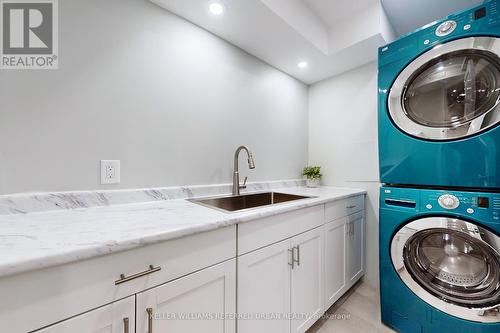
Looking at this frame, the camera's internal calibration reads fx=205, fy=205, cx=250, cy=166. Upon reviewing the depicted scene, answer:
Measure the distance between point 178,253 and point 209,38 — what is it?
1.51 meters

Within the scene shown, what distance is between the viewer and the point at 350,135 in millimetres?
2109

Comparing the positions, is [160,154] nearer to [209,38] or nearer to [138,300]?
[138,300]

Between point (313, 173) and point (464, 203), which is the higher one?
point (313, 173)

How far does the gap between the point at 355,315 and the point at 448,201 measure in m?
1.05

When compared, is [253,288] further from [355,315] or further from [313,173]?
[313,173]

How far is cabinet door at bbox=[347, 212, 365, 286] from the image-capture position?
1737 millimetres

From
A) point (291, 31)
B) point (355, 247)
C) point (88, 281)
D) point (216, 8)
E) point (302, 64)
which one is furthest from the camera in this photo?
point (302, 64)

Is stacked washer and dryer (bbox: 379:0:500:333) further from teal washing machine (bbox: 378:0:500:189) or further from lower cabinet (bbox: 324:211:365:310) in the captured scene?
lower cabinet (bbox: 324:211:365:310)

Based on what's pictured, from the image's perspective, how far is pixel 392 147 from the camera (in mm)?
1366

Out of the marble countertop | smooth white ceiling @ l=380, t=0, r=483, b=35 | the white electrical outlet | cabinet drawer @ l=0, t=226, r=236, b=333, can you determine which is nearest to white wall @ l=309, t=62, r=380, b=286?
smooth white ceiling @ l=380, t=0, r=483, b=35

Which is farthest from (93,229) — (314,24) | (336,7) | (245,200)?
(336,7)

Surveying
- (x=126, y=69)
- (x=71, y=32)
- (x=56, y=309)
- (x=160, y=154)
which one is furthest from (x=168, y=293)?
(x=71, y=32)

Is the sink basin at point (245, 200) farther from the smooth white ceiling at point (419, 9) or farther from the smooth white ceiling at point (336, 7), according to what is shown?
the smooth white ceiling at point (419, 9)

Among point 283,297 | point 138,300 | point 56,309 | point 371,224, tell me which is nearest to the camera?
point 56,309
